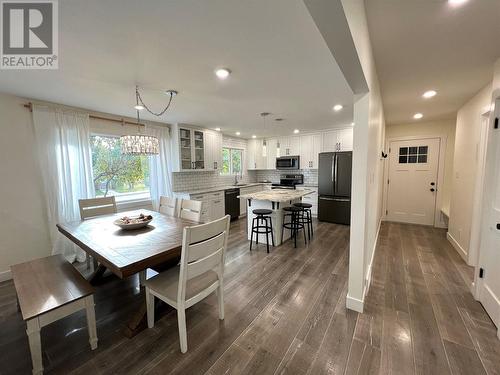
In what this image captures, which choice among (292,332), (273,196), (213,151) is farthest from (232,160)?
(292,332)

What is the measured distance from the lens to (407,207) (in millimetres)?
4832

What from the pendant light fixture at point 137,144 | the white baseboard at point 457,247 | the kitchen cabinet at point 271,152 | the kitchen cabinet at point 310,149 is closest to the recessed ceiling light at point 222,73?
the pendant light fixture at point 137,144

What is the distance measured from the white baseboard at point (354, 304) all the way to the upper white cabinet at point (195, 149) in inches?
147

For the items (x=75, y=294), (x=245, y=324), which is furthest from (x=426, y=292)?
(x=75, y=294)

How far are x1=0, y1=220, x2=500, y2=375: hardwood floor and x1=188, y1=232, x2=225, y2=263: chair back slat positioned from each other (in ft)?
2.39

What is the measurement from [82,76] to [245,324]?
285cm

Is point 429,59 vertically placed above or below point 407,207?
above

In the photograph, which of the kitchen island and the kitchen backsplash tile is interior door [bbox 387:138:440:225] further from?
the kitchen backsplash tile

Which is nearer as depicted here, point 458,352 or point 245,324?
point 458,352

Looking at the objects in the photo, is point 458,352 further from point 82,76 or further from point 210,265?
point 82,76

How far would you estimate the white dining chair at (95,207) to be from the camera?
2689 millimetres

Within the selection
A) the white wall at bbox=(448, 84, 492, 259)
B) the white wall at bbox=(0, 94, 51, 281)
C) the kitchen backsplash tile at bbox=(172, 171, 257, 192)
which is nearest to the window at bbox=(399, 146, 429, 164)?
the white wall at bbox=(448, 84, 492, 259)

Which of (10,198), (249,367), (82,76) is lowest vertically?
(249,367)

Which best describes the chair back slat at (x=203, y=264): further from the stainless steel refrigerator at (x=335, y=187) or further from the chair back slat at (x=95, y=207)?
the stainless steel refrigerator at (x=335, y=187)
